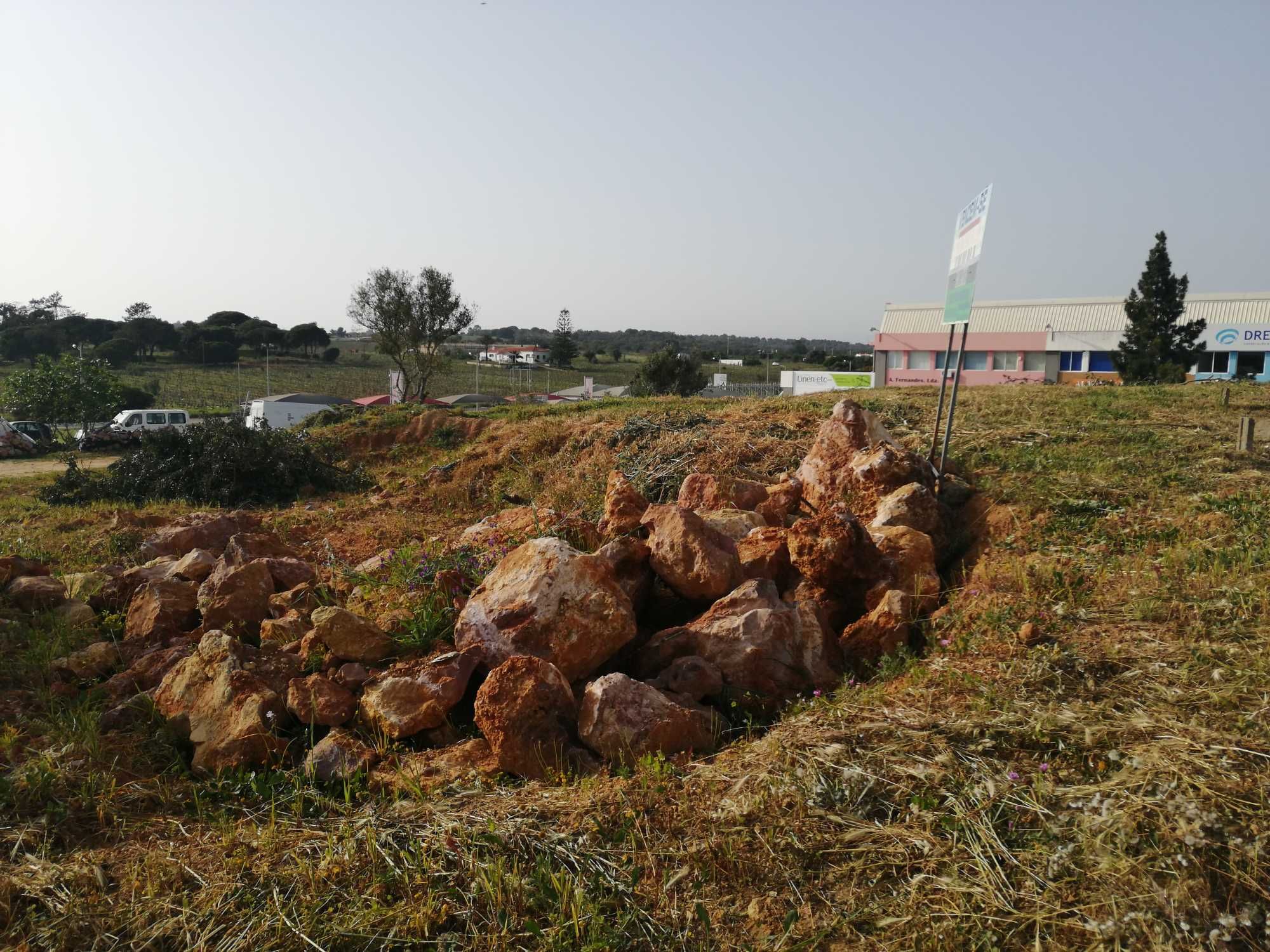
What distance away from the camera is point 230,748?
13.3 feet

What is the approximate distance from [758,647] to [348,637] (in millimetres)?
2249

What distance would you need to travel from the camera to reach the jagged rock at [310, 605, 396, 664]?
473cm

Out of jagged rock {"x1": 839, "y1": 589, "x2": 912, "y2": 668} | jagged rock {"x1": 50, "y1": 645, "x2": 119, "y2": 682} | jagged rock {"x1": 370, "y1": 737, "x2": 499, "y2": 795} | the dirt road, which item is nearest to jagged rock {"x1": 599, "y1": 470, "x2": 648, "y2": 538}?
jagged rock {"x1": 839, "y1": 589, "x2": 912, "y2": 668}

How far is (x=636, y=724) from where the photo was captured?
12.5 ft

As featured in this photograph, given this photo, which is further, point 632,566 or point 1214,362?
point 1214,362

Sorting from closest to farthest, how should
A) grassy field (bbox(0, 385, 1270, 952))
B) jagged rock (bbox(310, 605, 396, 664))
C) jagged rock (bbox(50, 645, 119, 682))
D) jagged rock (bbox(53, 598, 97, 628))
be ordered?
grassy field (bbox(0, 385, 1270, 952)) → jagged rock (bbox(310, 605, 396, 664)) → jagged rock (bbox(50, 645, 119, 682)) → jagged rock (bbox(53, 598, 97, 628))

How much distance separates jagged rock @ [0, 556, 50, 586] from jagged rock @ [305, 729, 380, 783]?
4.14 metres

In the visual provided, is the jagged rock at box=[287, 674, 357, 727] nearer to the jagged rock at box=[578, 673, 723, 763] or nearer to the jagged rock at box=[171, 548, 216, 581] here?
the jagged rock at box=[578, 673, 723, 763]

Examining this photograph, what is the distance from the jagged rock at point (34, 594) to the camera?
20.4 ft

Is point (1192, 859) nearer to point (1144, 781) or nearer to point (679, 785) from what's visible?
point (1144, 781)

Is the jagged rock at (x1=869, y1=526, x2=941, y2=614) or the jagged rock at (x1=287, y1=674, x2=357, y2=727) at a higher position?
the jagged rock at (x1=869, y1=526, x2=941, y2=614)

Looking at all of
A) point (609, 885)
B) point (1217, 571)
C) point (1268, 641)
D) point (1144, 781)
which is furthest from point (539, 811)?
point (1217, 571)

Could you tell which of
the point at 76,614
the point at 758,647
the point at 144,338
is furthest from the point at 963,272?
the point at 144,338

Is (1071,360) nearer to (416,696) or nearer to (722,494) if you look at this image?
(722,494)
